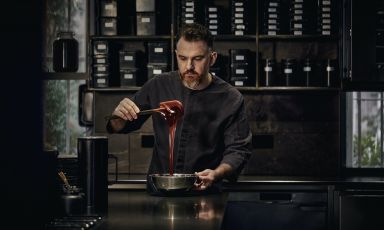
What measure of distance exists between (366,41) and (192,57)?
1953 mm

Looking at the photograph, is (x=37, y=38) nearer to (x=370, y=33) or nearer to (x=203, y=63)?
(x=203, y=63)

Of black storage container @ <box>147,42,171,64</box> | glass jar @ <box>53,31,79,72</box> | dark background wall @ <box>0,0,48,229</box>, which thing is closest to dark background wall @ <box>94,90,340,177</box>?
black storage container @ <box>147,42,171,64</box>

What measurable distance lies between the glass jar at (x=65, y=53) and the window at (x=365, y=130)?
2262mm

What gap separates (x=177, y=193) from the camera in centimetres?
251

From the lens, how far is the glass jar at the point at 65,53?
3.20 m

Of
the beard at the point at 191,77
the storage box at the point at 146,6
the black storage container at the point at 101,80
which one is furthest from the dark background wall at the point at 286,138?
the beard at the point at 191,77

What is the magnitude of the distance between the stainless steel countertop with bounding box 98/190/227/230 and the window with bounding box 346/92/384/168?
2.33m

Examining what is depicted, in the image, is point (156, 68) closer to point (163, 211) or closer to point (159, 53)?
point (159, 53)

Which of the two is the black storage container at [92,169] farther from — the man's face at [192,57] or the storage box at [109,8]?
the storage box at [109,8]

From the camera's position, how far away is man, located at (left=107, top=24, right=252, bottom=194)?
9.59 feet

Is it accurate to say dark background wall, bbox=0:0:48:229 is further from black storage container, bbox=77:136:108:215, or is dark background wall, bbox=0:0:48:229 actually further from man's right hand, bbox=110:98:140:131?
man's right hand, bbox=110:98:140:131

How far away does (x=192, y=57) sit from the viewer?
291cm

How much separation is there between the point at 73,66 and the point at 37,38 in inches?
97.9

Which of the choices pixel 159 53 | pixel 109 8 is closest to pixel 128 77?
pixel 159 53
